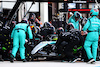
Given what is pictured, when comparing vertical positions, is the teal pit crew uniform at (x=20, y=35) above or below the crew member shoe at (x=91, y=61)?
above

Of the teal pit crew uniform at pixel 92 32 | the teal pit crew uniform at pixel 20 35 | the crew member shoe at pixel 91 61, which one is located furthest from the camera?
the teal pit crew uniform at pixel 20 35

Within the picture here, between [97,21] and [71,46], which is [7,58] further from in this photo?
[97,21]

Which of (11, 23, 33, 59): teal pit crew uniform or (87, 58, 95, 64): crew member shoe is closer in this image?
(87, 58, 95, 64): crew member shoe

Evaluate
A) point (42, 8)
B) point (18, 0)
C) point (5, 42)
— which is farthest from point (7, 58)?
point (42, 8)

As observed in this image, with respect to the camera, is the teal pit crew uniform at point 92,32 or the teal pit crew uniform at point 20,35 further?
the teal pit crew uniform at point 20,35

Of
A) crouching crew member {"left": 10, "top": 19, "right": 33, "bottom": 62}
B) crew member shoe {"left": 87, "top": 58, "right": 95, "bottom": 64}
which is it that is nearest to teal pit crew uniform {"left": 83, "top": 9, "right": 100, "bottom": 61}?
crew member shoe {"left": 87, "top": 58, "right": 95, "bottom": 64}

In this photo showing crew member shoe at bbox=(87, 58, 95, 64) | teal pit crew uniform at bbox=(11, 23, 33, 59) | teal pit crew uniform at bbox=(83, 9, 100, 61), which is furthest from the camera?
teal pit crew uniform at bbox=(11, 23, 33, 59)

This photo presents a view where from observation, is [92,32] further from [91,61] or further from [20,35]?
[20,35]

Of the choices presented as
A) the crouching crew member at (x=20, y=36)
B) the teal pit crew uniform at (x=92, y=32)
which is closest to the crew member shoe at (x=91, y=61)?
the teal pit crew uniform at (x=92, y=32)

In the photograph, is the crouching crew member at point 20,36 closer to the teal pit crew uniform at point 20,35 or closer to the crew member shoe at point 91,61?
the teal pit crew uniform at point 20,35

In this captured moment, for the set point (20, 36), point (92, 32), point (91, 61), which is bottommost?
point (91, 61)

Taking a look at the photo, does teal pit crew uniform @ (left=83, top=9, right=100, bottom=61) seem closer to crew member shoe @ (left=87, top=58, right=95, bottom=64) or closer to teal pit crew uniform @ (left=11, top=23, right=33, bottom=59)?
crew member shoe @ (left=87, top=58, right=95, bottom=64)

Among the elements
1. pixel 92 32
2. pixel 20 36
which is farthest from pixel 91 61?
pixel 20 36

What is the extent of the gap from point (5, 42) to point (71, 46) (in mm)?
2472
